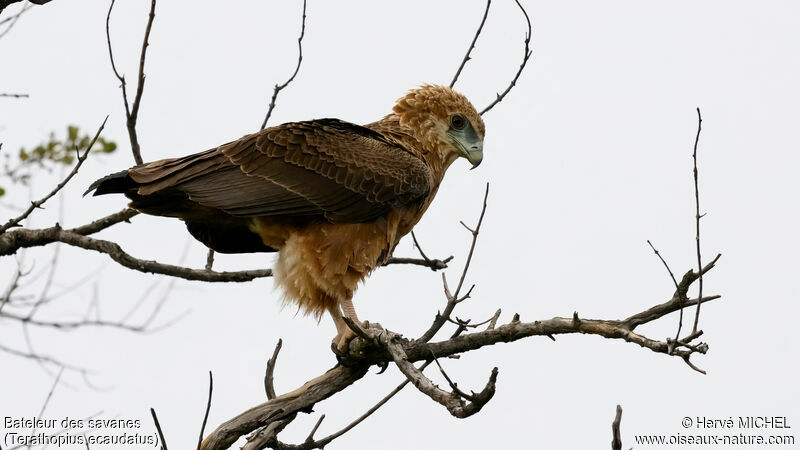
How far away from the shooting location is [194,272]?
541 cm

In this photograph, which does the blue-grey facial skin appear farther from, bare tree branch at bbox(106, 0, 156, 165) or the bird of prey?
bare tree branch at bbox(106, 0, 156, 165)

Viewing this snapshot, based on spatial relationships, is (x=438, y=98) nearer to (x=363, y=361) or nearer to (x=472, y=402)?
(x=363, y=361)

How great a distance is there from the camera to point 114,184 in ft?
15.9

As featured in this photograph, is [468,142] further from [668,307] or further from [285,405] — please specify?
[668,307]

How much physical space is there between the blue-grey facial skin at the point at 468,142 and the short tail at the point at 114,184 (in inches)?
84.2

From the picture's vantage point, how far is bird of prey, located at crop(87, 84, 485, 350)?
505cm

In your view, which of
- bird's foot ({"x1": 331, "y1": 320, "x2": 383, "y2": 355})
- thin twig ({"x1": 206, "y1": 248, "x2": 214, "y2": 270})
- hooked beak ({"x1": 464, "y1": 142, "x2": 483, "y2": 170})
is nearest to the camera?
bird's foot ({"x1": 331, "y1": 320, "x2": 383, "y2": 355})

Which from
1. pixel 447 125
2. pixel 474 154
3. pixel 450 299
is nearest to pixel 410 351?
A: pixel 450 299

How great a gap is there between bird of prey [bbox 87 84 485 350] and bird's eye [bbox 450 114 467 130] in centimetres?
42

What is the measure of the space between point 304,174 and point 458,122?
3.98 ft

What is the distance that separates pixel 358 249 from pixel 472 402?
225 cm

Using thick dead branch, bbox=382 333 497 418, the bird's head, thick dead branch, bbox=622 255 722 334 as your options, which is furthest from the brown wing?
thick dead branch, bbox=622 255 722 334

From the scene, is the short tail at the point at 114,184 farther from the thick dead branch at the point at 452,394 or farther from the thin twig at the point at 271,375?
the thick dead branch at the point at 452,394

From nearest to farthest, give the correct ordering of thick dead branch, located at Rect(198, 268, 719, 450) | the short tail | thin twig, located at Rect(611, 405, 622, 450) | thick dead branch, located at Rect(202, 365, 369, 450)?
thin twig, located at Rect(611, 405, 622, 450) < thick dead branch, located at Rect(198, 268, 719, 450) < thick dead branch, located at Rect(202, 365, 369, 450) < the short tail
